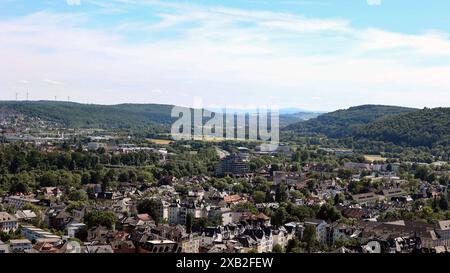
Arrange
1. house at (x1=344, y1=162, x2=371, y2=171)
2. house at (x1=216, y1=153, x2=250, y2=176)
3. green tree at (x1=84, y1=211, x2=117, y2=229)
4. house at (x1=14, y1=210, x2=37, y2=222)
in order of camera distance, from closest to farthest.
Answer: green tree at (x1=84, y1=211, x2=117, y2=229)
house at (x1=14, y1=210, x2=37, y2=222)
house at (x1=216, y1=153, x2=250, y2=176)
house at (x1=344, y1=162, x2=371, y2=171)

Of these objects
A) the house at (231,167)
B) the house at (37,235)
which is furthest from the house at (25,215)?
the house at (231,167)

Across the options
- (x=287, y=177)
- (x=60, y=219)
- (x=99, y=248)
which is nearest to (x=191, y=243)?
(x=99, y=248)

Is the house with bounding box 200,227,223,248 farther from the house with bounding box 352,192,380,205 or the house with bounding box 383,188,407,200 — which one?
the house with bounding box 383,188,407,200

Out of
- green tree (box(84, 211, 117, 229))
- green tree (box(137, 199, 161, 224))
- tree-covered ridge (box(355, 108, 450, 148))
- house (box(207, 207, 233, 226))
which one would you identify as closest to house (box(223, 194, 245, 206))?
house (box(207, 207, 233, 226))

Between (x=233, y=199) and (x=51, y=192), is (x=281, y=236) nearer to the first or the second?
(x=233, y=199)

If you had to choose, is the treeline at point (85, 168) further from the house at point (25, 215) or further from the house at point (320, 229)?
the house at point (320, 229)
